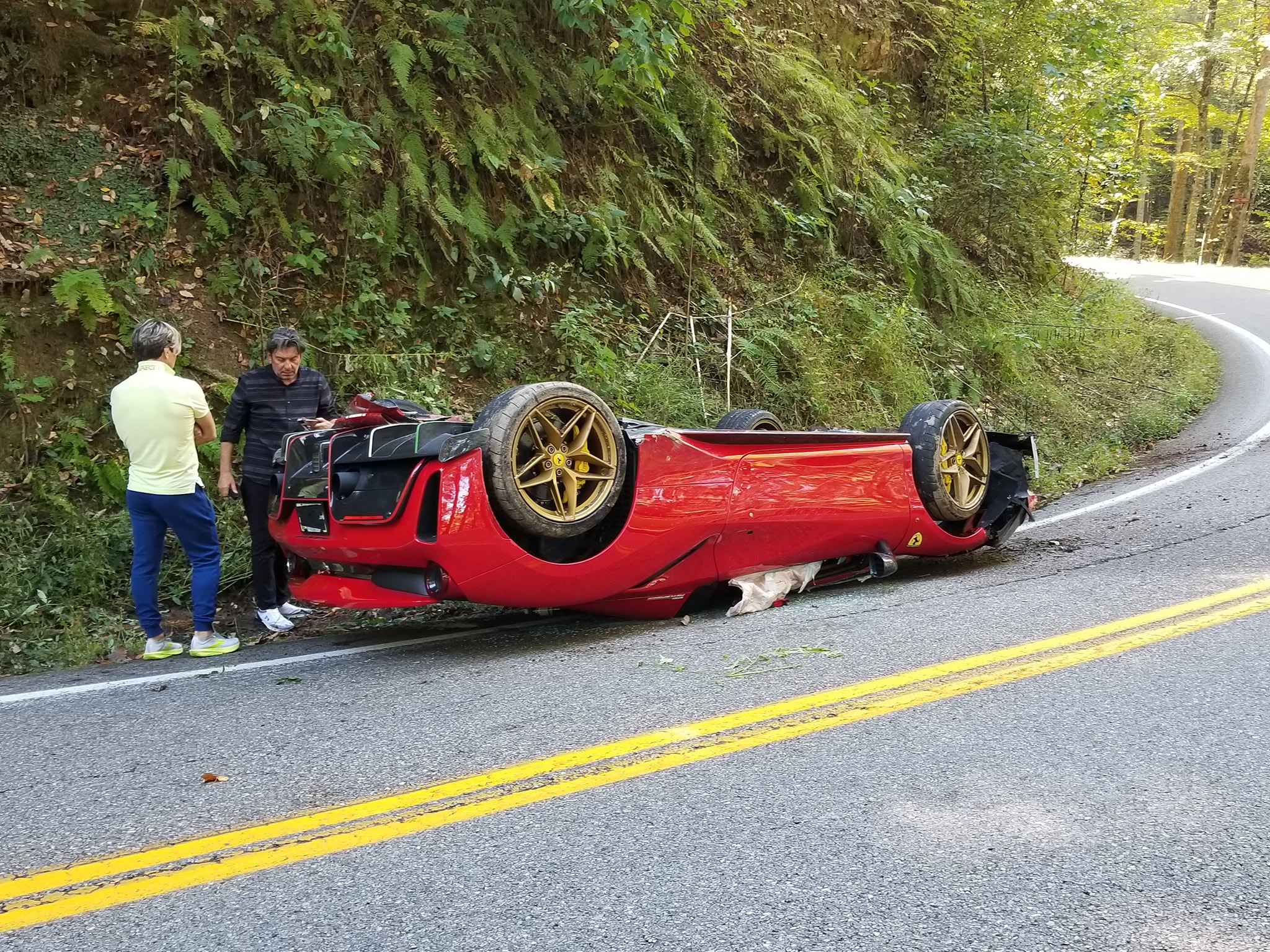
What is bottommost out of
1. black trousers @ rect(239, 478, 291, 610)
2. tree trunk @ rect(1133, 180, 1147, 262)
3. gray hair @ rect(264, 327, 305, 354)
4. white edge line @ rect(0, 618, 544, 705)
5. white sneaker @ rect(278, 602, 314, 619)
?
white sneaker @ rect(278, 602, 314, 619)

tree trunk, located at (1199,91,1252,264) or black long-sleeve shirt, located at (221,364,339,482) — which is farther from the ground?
tree trunk, located at (1199,91,1252,264)

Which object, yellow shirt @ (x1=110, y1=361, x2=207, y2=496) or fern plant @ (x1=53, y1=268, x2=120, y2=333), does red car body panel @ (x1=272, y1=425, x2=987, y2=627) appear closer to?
yellow shirt @ (x1=110, y1=361, x2=207, y2=496)

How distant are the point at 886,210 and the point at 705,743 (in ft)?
34.7

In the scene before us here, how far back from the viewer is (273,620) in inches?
212

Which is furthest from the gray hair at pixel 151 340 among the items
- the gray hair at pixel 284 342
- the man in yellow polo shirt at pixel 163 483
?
the gray hair at pixel 284 342

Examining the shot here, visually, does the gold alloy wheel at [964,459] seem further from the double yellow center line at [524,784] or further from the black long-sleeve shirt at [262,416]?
the black long-sleeve shirt at [262,416]

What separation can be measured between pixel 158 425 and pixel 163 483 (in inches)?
11.5

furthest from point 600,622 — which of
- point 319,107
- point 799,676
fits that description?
point 319,107

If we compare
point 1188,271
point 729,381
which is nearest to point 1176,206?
point 1188,271

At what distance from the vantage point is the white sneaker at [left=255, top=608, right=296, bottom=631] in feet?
17.6

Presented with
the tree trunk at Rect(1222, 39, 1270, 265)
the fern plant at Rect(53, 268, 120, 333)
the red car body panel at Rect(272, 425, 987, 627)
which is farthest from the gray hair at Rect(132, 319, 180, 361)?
the tree trunk at Rect(1222, 39, 1270, 265)

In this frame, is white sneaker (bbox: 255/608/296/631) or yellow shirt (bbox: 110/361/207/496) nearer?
yellow shirt (bbox: 110/361/207/496)

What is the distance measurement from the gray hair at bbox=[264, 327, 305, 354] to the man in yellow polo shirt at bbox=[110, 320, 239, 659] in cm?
61

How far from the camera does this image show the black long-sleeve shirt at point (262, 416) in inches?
213
